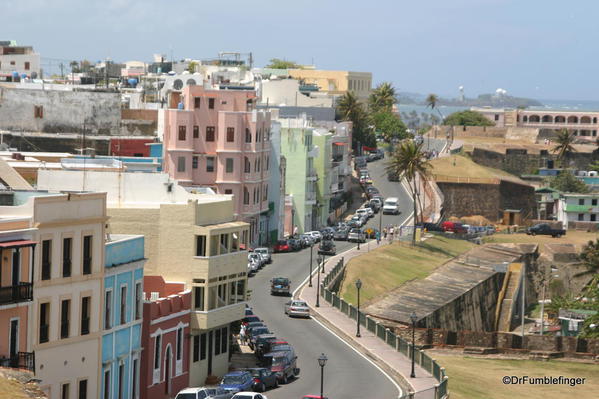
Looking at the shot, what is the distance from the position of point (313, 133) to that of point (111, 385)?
82710 millimetres

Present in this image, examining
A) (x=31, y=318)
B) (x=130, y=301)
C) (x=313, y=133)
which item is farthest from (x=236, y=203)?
(x=31, y=318)

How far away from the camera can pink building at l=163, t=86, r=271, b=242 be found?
104 metres

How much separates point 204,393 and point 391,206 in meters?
90.3

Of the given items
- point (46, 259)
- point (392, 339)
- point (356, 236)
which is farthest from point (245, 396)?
point (356, 236)

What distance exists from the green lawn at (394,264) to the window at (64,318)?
46.1 m

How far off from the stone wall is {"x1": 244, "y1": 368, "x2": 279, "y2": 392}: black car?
37.9m

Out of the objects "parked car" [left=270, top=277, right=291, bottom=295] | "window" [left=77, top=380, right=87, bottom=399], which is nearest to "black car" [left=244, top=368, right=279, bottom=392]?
"window" [left=77, top=380, right=87, bottom=399]

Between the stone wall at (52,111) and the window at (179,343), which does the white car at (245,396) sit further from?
the stone wall at (52,111)

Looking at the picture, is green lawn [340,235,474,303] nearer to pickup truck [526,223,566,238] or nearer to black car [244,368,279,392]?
pickup truck [526,223,566,238]

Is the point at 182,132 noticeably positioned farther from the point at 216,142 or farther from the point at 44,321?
the point at 44,321

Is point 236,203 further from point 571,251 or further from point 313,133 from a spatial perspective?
point 571,251

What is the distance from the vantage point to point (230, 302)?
202 ft

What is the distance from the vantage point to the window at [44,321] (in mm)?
44875

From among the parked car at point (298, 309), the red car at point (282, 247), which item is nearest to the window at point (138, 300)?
the parked car at point (298, 309)
